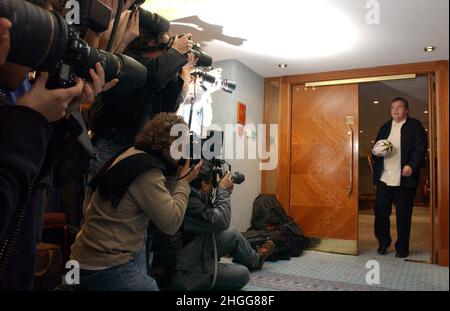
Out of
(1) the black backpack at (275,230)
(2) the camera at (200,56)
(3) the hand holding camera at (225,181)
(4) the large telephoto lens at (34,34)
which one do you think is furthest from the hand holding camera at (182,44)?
(1) the black backpack at (275,230)

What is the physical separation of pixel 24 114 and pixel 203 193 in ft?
4.36

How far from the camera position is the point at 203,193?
5.96 feet

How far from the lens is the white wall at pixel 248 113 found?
3.26m

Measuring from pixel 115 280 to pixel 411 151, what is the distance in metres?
2.89

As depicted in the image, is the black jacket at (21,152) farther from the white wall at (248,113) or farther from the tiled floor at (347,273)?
the white wall at (248,113)

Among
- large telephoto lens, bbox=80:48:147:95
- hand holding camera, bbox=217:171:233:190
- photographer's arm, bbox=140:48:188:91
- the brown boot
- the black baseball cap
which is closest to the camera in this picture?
large telephoto lens, bbox=80:48:147:95

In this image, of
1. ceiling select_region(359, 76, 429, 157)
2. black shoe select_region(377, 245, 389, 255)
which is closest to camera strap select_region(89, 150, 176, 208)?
black shoe select_region(377, 245, 389, 255)

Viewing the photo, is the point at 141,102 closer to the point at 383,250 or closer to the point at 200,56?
the point at 200,56

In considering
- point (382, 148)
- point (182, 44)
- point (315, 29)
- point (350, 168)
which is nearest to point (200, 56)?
point (182, 44)

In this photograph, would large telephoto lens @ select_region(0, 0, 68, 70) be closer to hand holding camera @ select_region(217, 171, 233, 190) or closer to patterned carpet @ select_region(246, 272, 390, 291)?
hand holding camera @ select_region(217, 171, 233, 190)

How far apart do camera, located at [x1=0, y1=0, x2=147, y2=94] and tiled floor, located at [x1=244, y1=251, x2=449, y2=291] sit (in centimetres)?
177

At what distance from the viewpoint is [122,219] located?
1154 millimetres

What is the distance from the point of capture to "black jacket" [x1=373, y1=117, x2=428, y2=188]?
307cm

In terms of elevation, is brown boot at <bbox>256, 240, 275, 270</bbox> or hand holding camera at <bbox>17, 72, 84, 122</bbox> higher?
hand holding camera at <bbox>17, 72, 84, 122</bbox>
